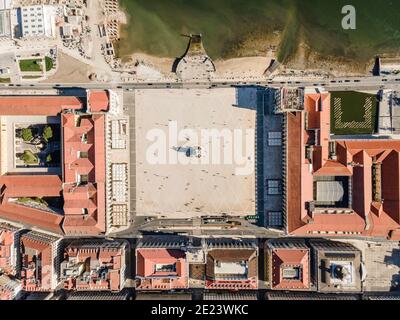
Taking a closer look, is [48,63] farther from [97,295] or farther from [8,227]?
[97,295]

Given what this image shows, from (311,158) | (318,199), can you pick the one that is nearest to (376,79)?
(311,158)

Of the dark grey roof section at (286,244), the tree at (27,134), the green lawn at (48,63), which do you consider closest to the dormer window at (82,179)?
the tree at (27,134)

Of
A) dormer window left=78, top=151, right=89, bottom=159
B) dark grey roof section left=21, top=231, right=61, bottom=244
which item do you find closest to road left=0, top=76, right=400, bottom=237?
dormer window left=78, top=151, right=89, bottom=159

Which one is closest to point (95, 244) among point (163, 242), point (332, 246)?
point (163, 242)

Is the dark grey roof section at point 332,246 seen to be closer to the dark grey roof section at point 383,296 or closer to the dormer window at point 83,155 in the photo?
the dark grey roof section at point 383,296
